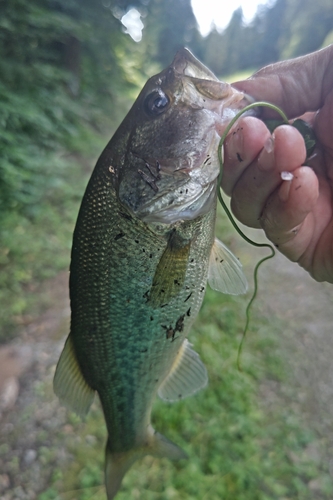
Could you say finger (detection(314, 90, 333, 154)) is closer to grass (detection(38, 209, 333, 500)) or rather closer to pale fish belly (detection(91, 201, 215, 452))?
pale fish belly (detection(91, 201, 215, 452))

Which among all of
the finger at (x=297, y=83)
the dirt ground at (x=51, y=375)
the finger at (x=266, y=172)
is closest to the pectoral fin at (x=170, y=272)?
the finger at (x=266, y=172)

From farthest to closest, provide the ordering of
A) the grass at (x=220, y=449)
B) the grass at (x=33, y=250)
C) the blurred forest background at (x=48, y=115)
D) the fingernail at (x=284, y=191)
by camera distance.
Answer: the blurred forest background at (x=48, y=115)
the grass at (x=33, y=250)
the grass at (x=220, y=449)
the fingernail at (x=284, y=191)

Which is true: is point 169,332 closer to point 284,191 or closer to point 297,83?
point 284,191

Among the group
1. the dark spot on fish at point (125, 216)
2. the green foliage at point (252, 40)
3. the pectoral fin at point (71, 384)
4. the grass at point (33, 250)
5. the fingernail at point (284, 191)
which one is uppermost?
the green foliage at point (252, 40)

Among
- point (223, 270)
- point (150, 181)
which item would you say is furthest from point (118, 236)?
point (223, 270)

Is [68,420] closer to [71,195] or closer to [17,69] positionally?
[71,195]

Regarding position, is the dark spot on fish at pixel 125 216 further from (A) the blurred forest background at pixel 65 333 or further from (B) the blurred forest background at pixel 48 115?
(B) the blurred forest background at pixel 48 115
